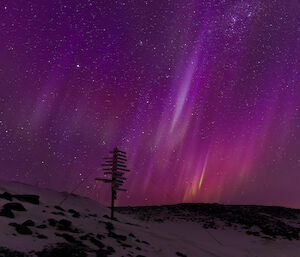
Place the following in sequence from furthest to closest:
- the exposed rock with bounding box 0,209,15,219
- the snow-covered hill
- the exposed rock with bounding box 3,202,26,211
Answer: the exposed rock with bounding box 3,202,26,211 < the exposed rock with bounding box 0,209,15,219 < the snow-covered hill

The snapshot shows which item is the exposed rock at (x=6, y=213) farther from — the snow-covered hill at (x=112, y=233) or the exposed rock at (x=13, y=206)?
the exposed rock at (x=13, y=206)

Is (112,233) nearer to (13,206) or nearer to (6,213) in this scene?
(13,206)

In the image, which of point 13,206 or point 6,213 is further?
point 13,206

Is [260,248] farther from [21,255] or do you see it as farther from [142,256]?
[21,255]

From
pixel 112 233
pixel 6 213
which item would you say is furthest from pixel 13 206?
pixel 112 233

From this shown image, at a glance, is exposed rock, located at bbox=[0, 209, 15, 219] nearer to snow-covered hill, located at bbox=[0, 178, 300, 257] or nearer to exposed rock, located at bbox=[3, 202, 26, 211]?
snow-covered hill, located at bbox=[0, 178, 300, 257]

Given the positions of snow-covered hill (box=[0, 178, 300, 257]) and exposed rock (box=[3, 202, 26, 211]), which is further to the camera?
exposed rock (box=[3, 202, 26, 211])

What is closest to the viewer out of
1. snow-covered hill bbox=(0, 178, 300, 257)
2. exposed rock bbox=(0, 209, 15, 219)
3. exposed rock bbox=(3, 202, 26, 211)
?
snow-covered hill bbox=(0, 178, 300, 257)

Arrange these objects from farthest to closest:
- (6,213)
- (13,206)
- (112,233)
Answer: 1. (112,233)
2. (13,206)
3. (6,213)

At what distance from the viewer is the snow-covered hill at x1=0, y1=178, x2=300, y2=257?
7.67 metres

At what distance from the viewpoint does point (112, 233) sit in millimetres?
12125

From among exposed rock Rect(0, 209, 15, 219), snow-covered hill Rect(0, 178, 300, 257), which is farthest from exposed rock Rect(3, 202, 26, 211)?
exposed rock Rect(0, 209, 15, 219)

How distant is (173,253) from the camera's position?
40.0 ft

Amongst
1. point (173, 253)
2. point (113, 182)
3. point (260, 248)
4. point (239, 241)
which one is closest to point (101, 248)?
point (173, 253)
